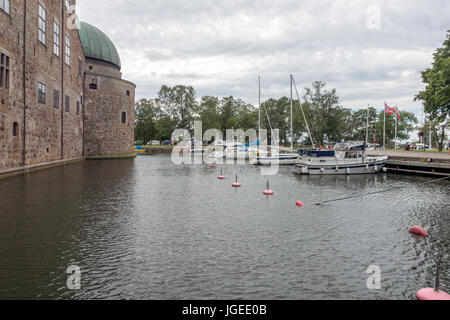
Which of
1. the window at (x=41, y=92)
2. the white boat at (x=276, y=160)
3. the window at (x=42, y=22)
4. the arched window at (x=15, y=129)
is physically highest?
the window at (x=42, y=22)

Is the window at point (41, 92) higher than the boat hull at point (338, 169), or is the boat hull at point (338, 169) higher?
the window at point (41, 92)

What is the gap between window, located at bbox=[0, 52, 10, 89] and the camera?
20828 mm

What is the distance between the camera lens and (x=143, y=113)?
9300cm

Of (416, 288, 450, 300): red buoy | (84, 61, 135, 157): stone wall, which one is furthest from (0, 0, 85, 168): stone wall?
(416, 288, 450, 300): red buoy

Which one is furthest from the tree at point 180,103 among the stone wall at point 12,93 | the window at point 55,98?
the stone wall at point 12,93

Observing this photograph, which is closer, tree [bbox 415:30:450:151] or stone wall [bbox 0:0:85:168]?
stone wall [bbox 0:0:85:168]

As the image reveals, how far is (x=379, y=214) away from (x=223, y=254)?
8760mm

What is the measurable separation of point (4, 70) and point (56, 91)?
11.4m

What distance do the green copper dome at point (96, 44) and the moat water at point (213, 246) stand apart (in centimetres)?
→ 3741

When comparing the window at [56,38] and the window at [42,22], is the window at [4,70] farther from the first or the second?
the window at [56,38]

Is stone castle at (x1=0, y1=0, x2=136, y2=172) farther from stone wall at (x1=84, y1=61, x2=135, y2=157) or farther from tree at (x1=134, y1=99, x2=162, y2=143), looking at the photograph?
tree at (x1=134, y1=99, x2=162, y2=143)

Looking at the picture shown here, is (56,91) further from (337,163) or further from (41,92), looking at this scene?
(337,163)

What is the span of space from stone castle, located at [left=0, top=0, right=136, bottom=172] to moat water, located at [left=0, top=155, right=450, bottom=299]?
8963 mm

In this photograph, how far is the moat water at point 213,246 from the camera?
6531mm
